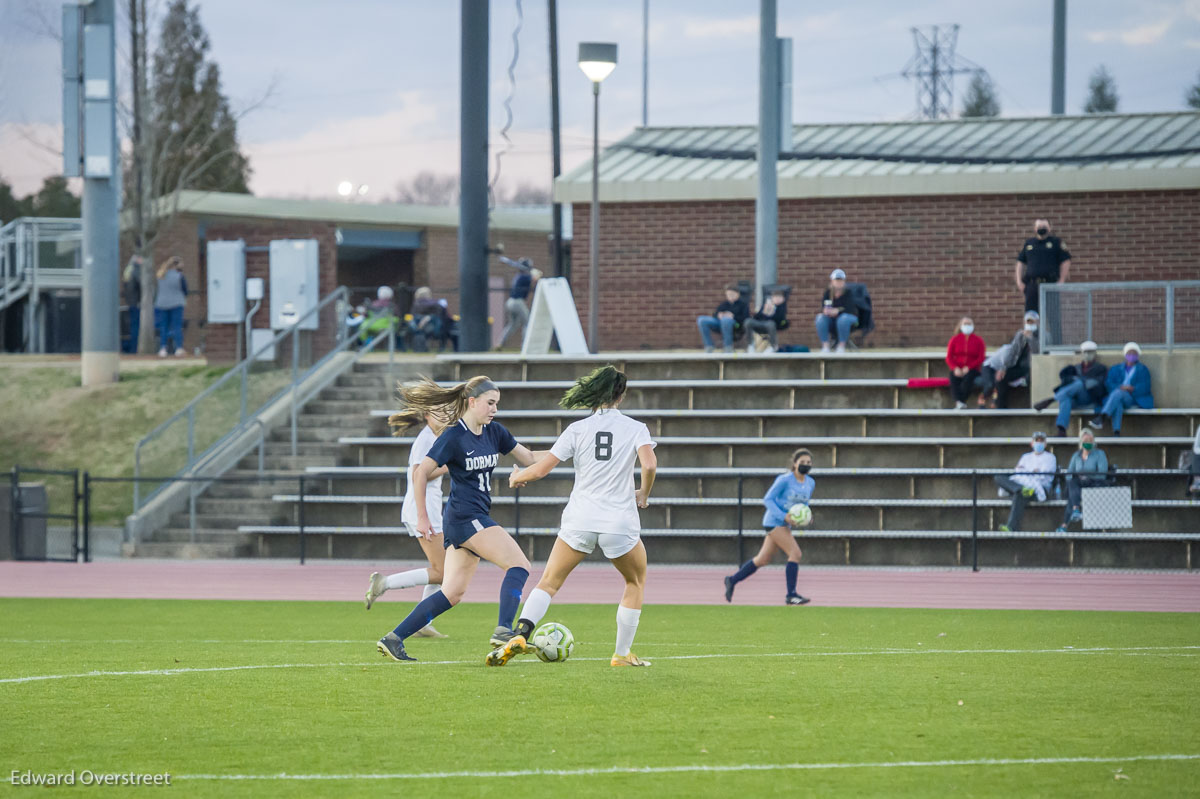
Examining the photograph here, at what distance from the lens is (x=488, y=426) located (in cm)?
1005

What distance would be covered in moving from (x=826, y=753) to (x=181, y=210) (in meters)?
40.7

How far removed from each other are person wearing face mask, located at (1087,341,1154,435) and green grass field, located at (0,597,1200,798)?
9944mm

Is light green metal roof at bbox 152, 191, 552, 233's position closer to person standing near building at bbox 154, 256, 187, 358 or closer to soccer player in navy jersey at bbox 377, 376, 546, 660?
person standing near building at bbox 154, 256, 187, 358

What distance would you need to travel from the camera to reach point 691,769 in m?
6.54

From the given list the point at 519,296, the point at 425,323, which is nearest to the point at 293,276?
the point at 425,323

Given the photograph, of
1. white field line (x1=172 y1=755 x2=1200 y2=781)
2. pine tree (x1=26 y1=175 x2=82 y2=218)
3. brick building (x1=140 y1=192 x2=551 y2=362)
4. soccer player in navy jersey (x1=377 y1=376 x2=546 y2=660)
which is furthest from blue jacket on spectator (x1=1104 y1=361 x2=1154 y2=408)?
pine tree (x1=26 y1=175 x2=82 y2=218)

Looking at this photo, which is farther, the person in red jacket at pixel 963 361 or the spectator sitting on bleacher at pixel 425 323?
the spectator sitting on bleacher at pixel 425 323

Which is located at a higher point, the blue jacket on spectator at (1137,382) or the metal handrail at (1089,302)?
the metal handrail at (1089,302)

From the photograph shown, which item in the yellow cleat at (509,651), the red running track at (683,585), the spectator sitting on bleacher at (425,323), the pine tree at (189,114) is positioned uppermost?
the pine tree at (189,114)

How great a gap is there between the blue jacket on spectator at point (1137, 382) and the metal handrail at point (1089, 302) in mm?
869

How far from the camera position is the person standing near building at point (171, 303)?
98.0 ft

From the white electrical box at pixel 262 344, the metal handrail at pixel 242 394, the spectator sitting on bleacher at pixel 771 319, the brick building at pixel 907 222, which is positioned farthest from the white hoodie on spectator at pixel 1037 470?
the white electrical box at pixel 262 344

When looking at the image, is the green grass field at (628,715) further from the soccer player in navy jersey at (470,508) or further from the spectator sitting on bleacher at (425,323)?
the spectator sitting on bleacher at (425,323)

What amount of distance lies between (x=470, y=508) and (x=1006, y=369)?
48.8ft
